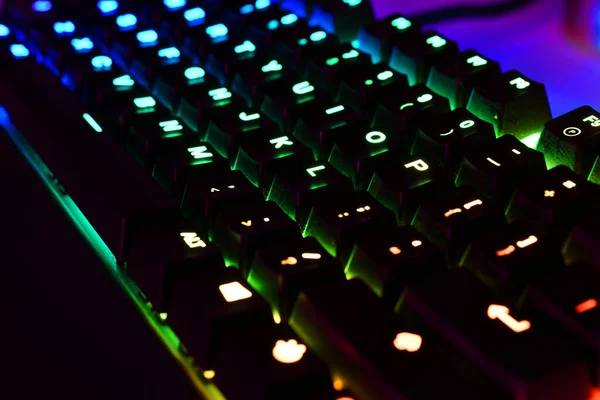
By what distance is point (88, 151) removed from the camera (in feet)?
2.32

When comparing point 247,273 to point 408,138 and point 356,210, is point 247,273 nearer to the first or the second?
point 356,210

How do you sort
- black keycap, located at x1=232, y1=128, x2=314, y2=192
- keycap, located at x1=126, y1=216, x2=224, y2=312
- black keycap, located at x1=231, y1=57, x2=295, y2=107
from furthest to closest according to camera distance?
black keycap, located at x1=231, y1=57, x2=295, y2=107 → black keycap, located at x1=232, y1=128, x2=314, y2=192 → keycap, located at x1=126, y1=216, x2=224, y2=312

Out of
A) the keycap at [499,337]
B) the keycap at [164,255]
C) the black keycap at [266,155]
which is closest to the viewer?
the keycap at [499,337]

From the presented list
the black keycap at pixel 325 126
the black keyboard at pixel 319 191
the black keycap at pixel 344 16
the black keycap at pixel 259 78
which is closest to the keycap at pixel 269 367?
the black keyboard at pixel 319 191

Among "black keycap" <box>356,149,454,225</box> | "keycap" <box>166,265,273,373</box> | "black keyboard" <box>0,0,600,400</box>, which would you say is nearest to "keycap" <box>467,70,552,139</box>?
"black keyboard" <box>0,0,600,400</box>

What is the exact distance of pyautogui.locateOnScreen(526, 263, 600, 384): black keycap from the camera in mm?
466

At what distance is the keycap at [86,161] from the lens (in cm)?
63

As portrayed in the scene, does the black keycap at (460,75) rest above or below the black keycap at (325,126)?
above

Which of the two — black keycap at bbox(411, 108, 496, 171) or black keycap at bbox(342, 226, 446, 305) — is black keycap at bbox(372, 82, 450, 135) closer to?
black keycap at bbox(411, 108, 496, 171)

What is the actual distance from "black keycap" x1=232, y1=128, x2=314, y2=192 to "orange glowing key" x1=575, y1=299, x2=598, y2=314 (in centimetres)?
29

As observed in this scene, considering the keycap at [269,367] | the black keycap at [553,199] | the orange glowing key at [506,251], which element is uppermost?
the black keycap at [553,199]

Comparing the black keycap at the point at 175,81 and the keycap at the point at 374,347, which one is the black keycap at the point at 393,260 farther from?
the black keycap at the point at 175,81

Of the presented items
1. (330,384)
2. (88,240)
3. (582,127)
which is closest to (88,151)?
(88,240)

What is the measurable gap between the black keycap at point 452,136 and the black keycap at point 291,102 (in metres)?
0.12
